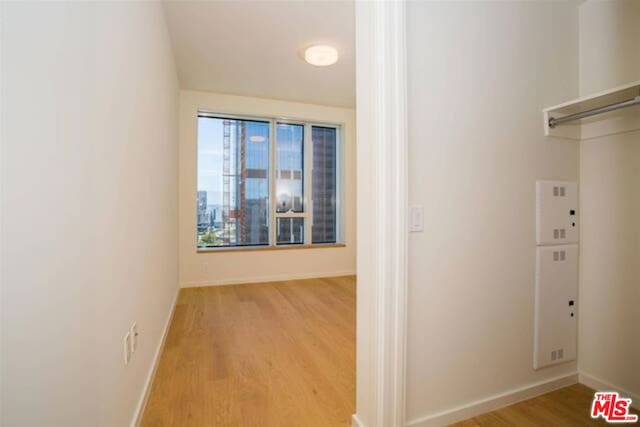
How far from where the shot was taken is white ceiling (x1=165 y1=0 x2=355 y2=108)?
97.1 inches

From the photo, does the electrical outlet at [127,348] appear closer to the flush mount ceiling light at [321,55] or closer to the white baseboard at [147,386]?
the white baseboard at [147,386]

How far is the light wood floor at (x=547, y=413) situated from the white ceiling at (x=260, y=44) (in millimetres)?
2921

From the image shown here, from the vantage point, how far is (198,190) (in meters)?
4.38

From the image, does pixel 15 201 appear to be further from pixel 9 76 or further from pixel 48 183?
pixel 9 76

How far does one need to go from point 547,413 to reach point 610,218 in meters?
1.14

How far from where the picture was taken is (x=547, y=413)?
62.3 inches

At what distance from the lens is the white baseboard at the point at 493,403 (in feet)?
4.71

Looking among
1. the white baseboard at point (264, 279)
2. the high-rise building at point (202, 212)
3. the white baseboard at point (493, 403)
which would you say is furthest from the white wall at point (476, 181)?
the high-rise building at point (202, 212)

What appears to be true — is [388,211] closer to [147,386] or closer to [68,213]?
[68,213]

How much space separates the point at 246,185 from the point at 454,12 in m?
3.65

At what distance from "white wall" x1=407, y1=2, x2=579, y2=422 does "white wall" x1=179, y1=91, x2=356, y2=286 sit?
3.35 metres

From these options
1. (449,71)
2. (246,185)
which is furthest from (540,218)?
(246,185)

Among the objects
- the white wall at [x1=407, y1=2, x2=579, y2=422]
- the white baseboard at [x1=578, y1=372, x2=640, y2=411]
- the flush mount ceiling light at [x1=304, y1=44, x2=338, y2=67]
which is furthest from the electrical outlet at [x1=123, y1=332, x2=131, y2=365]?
the flush mount ceiling light at [x1=304, y1=44, x2=338, y2=67]

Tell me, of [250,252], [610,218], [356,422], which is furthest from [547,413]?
[250,252]
